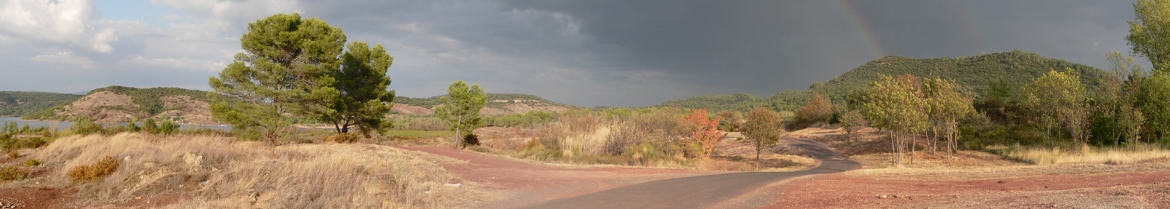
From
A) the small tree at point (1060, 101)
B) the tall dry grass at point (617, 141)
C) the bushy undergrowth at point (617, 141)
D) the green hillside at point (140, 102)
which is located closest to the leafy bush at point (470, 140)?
the tall dry grass at point (617, 141)

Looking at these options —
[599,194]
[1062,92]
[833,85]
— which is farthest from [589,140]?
[833,85]

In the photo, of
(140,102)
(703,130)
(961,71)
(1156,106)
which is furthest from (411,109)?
(961,71)

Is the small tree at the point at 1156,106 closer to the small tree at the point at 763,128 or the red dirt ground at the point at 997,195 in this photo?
the small tree at the point at 763,128

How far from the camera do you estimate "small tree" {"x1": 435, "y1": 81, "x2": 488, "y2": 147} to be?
30.6 metres

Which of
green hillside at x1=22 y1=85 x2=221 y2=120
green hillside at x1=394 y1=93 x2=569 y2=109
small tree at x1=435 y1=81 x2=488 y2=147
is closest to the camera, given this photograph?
small tree at x1=435 y1=81 x2=488 y2=147

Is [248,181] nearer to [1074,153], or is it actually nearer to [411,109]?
[1074,153]

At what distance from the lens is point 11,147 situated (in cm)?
1552

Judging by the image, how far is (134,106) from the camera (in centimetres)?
5609

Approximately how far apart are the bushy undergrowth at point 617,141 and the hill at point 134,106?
1661 inches

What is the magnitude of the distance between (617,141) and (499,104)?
117m

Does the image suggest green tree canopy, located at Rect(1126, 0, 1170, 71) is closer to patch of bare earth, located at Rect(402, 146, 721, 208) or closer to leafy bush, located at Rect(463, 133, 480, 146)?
patch of bare earth, located at Rect(402, 146, 721, 208)

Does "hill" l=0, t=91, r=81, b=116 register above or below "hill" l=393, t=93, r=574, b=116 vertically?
below

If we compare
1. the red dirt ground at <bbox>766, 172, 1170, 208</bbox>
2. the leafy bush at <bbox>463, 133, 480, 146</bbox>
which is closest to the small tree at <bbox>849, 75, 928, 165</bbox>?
the red dirt ground at <bbox>766, 172, 1170, 208</bbox>

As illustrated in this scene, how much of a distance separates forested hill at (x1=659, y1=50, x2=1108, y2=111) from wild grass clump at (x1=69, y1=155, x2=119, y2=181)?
7114 cm
